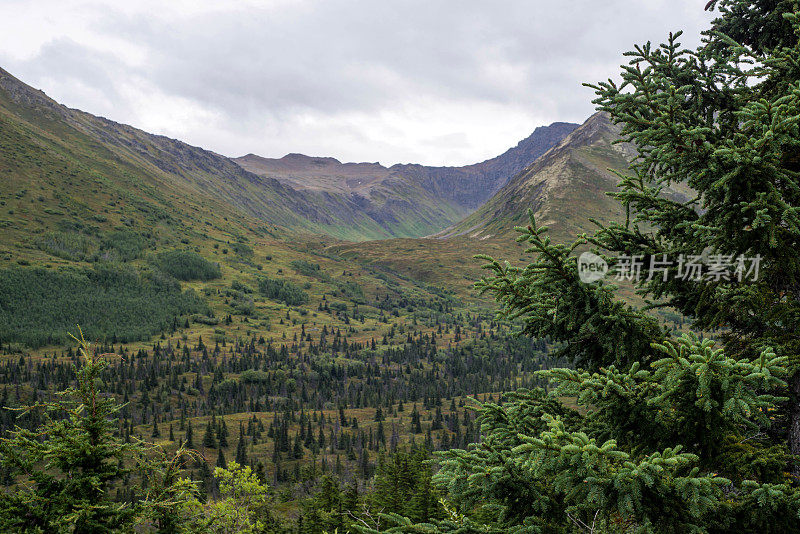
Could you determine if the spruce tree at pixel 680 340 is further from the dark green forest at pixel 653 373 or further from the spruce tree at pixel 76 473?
the spruce tree at pixel 76 473

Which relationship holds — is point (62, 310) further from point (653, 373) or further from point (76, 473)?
point (653, 373)

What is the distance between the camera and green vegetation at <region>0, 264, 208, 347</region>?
163625mm

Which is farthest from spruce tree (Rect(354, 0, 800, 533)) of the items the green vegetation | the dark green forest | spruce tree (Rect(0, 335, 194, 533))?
the green vegetation

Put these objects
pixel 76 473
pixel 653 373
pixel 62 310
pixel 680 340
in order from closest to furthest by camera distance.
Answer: pixel 680 340 → pixel 653 373 → pixel 76 473 → pixel 62 310

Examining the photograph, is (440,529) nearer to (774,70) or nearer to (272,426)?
(774,70)

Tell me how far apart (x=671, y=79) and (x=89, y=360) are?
1361 cm

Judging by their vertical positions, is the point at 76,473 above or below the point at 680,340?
below

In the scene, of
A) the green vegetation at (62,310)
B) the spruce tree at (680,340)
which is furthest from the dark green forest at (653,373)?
the green vegetation at (62,310)

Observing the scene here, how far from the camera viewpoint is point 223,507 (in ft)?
120

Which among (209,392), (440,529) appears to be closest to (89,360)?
(440,529)

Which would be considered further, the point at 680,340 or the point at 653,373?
the point at 653,373

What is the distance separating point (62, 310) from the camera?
176750mm

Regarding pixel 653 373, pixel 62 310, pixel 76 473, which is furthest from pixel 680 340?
pixel 62 310

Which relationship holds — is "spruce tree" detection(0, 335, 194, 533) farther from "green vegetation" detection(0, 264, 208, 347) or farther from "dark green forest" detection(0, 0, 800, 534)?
"green vegetation" detection(0, 264, 208, 347)
